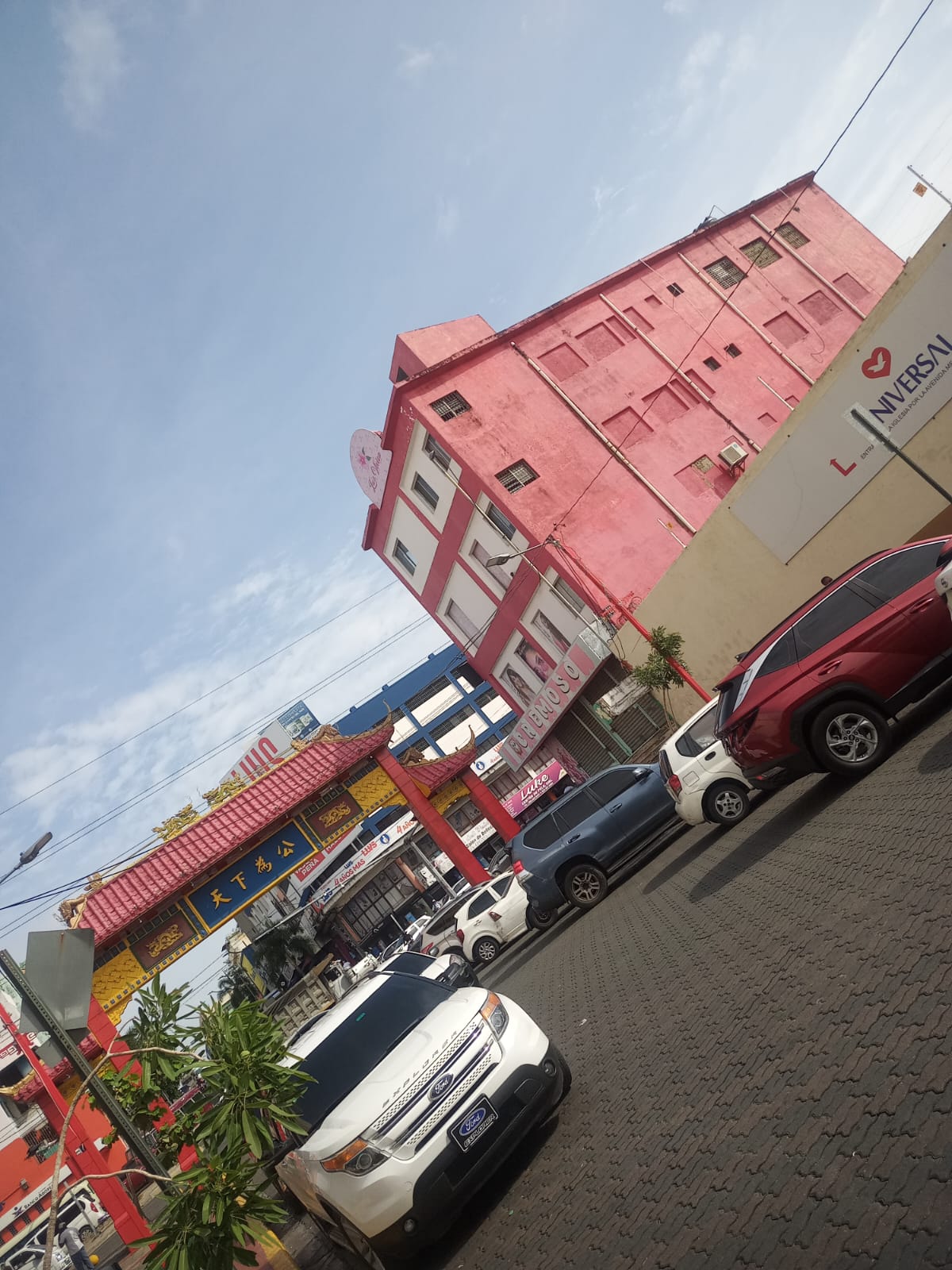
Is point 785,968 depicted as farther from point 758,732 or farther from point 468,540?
point 468,540

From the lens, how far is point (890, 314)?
16.0 metres

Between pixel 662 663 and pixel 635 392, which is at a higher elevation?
pixel 635 392

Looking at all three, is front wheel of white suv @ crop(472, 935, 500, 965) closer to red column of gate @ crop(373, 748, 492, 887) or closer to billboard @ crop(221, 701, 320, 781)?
red column of gate @ crop(373, 748, 492, 887)

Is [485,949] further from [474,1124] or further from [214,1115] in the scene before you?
[214,1115]

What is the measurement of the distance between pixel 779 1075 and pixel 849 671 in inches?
179

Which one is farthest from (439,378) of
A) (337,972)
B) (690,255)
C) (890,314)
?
(337,972)

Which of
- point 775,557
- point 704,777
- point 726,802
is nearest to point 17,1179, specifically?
point 726,802

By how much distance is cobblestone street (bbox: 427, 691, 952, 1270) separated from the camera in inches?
119

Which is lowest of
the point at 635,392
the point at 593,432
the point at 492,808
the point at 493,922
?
the point at 493,922

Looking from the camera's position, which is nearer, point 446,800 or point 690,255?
point 446,800

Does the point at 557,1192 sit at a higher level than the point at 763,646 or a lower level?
lower

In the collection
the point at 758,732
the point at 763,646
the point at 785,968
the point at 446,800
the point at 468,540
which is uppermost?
the point at 468,540

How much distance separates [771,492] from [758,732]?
12327 mm

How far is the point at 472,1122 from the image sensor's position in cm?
527
